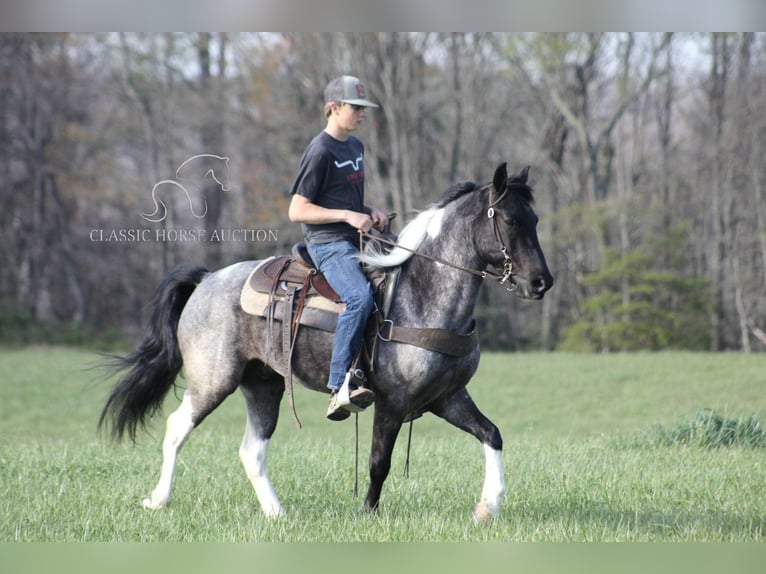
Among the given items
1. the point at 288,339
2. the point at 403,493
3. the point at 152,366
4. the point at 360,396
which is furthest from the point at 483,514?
the point at 152,366

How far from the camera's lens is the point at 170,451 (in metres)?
6.24

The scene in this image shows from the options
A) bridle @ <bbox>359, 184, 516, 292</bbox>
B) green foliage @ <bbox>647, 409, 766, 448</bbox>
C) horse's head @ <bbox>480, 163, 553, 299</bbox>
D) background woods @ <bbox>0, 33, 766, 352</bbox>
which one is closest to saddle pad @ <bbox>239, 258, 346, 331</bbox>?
bridle @ <bbox>359, 184, 516, 292</bbox>

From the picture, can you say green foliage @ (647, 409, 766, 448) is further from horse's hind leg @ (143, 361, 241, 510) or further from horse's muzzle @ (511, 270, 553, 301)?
horse's hind leg @ (143, 361, 241, 510)

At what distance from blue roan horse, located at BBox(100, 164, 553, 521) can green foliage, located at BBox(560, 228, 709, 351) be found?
18020mm

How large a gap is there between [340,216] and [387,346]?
0.89 meters

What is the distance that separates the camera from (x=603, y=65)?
25.4 m

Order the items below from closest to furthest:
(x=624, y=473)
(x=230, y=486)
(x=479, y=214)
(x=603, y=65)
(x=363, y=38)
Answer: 1. (x=479, y=214)
2. (x=230, y=486)
3. (x=624, y=473)
4. (x=363, y=38)
5. (x=603, y=65)

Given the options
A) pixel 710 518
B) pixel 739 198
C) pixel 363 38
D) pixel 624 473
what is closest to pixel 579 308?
pixel 739 198

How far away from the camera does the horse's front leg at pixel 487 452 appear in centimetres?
560

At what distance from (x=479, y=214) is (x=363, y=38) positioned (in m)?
19.3

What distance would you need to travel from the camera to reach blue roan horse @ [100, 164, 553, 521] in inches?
213

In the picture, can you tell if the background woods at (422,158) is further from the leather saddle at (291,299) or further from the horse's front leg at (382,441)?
the horse's front leg at (382,441)

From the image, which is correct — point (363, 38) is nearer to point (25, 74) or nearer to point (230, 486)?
point (25, 74)

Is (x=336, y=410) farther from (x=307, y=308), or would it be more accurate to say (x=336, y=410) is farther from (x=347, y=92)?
(x=347, y=92)
